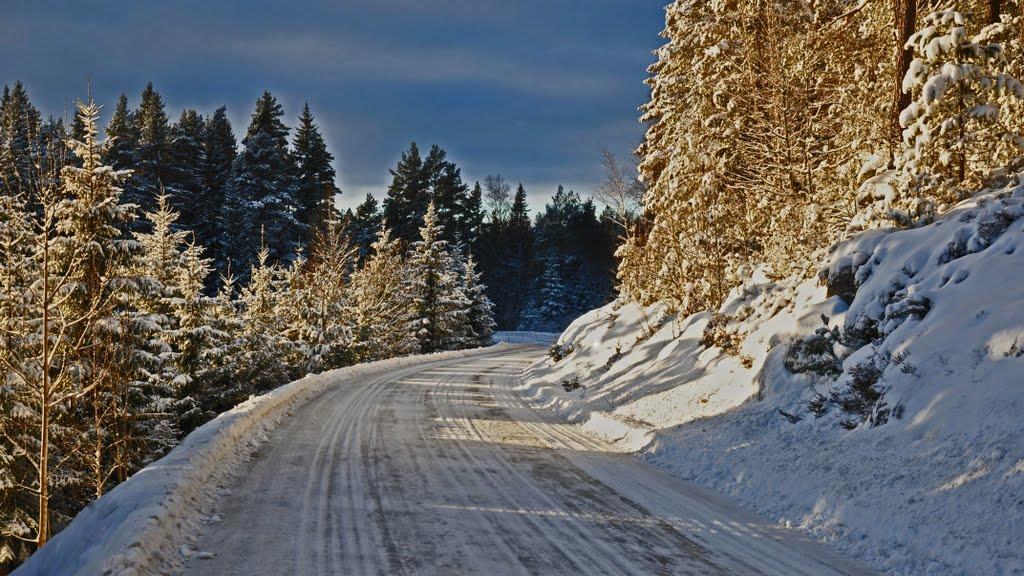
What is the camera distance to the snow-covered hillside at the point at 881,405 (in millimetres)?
5859

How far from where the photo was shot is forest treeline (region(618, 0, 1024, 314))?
445 inches

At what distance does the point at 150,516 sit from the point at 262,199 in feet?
183

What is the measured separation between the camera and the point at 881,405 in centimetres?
812

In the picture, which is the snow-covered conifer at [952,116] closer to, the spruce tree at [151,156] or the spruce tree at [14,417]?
the spruce tree at [14,417]

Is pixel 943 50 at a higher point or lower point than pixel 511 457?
higher

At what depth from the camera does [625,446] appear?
37.0 feet

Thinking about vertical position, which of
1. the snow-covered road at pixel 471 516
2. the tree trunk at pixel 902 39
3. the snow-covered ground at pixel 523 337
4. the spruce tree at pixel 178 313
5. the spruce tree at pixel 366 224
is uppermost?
the spruce tree at pixel 366 224

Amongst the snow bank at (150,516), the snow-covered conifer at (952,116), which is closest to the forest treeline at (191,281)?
the snow bank at (150,516)

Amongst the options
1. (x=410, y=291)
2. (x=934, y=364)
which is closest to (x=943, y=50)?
(x=934, y=364)

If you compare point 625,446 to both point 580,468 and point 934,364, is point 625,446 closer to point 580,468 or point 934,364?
point 580,468

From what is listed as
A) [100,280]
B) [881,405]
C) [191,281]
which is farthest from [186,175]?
[881,405]

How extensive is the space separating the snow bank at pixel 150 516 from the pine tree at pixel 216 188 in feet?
152

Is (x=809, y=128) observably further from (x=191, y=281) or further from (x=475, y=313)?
(x=475, y=313)

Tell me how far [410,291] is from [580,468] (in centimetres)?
3628
